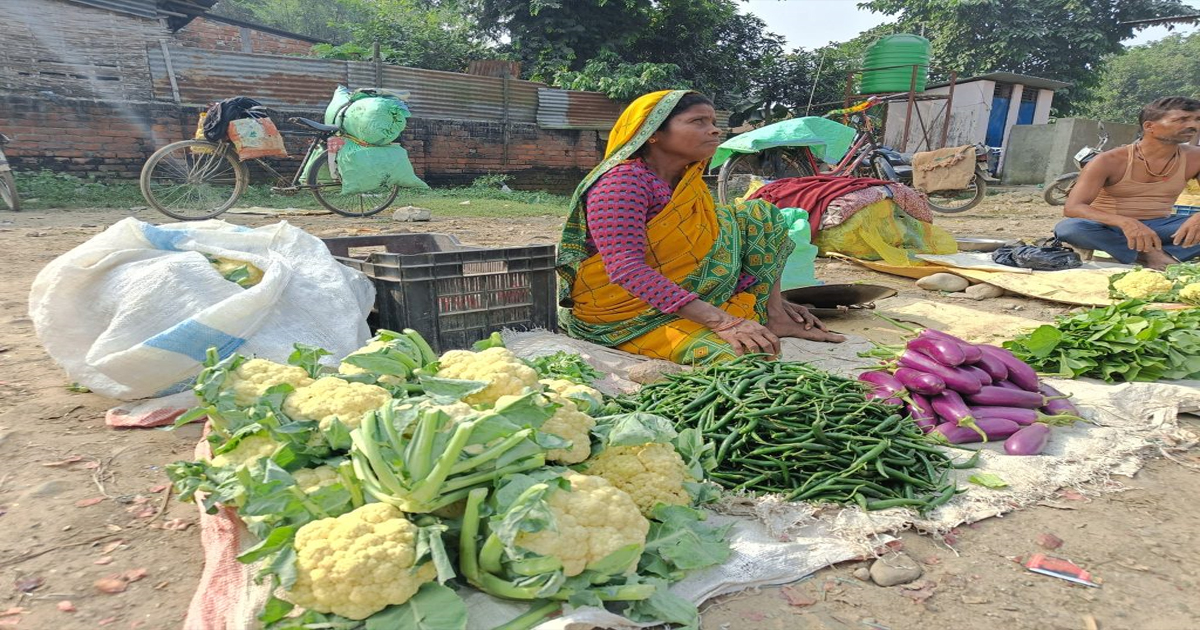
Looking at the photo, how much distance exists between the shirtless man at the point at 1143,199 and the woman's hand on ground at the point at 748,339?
396 cm

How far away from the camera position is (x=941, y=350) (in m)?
2.34

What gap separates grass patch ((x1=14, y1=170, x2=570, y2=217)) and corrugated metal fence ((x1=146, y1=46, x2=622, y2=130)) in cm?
145

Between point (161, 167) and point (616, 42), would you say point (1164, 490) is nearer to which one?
point (161, 167)

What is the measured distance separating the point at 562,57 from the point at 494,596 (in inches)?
527

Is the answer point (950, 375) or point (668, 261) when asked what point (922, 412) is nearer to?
point (950, 375)

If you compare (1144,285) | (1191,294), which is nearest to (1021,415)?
(1191,294)

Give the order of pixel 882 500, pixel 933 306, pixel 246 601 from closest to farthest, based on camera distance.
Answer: pixel 246 601 → pixel 882 500 → pixel 933 306

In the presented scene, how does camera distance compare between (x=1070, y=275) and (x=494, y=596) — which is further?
(x=1070, y=275)

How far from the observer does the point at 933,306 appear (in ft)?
14.8

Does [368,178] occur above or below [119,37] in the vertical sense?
below

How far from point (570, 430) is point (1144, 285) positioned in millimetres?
4243

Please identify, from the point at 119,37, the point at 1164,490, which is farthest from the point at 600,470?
the point at 119,37

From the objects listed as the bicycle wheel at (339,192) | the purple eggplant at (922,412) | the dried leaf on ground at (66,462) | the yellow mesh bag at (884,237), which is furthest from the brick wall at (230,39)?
the purple eggplant at (922,412)

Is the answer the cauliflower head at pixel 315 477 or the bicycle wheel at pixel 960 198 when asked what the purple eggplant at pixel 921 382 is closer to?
the cauliflower head at pixel 315 477
